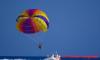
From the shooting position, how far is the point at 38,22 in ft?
36.7

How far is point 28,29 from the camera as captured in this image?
1128 cm

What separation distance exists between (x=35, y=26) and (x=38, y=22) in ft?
0.62

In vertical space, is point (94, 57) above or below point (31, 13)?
below

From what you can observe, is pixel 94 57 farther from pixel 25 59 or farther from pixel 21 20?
pixel 21 20

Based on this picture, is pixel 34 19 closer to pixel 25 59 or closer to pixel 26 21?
pixel 26 21

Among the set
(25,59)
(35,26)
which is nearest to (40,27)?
(35,26)

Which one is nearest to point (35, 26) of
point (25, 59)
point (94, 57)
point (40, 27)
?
point (40, 27)

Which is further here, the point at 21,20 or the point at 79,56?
the point at 79,56

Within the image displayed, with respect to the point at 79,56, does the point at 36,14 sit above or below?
above

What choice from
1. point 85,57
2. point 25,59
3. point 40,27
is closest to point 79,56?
point 85,57

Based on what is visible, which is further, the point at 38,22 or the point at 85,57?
the point at 85,57

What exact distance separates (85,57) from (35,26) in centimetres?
391

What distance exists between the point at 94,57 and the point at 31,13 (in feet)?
14.4

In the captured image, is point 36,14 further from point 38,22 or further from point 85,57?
point 85,57
